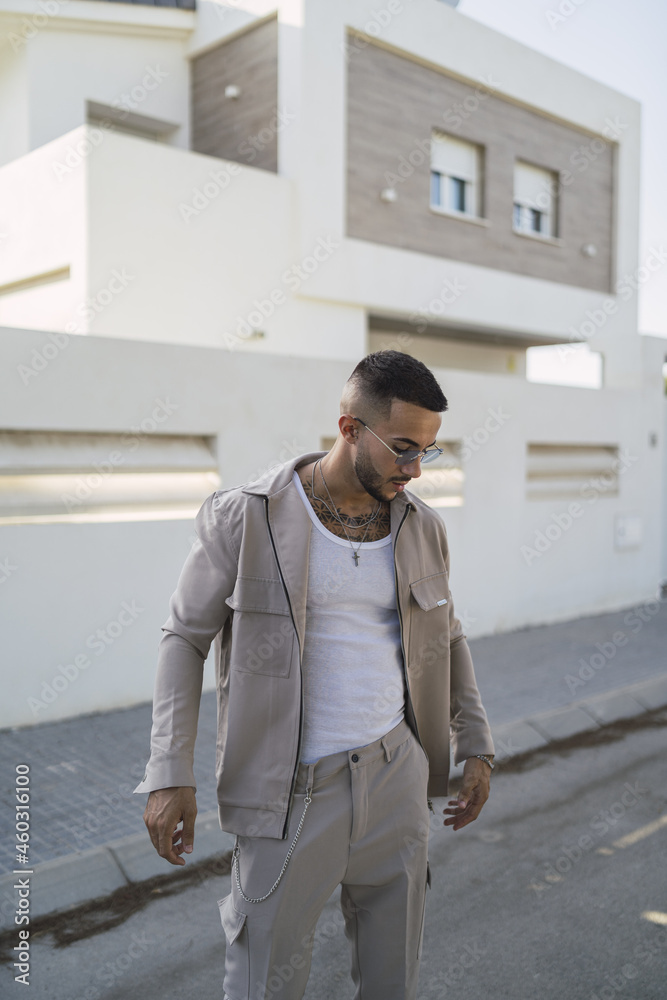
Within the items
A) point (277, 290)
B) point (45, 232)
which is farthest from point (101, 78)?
point (277, 290)

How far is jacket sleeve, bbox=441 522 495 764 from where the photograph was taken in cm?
254

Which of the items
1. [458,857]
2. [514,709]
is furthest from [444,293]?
[458,857]

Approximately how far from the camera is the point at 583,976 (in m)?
3.23

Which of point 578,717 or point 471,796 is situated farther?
point 578,717

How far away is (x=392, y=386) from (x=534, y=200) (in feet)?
48.8

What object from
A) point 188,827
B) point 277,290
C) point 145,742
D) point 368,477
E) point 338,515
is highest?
point 277,290

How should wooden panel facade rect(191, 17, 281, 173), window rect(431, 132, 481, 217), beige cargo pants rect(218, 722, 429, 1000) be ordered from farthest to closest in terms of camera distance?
window rect(431, 132, 481, 217) < wooden panel facade rect(191, 17, 281, 173) < beige cargo pants rect(218, 722, 429, 1000)

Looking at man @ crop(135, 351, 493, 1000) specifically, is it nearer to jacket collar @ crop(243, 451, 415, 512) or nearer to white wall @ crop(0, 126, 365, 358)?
jacket collar @ crop(243, 451, 415, 512)

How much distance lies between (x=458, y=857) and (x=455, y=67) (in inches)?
505

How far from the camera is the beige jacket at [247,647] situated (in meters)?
2.08

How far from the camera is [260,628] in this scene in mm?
2127

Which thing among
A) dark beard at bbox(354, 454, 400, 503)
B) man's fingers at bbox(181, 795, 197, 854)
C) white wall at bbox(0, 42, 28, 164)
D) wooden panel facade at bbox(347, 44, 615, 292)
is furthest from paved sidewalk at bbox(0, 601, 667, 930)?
white wall at bbox(0, 42, 28, 164)

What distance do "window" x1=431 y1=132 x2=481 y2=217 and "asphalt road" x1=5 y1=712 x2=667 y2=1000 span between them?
11.4 metres

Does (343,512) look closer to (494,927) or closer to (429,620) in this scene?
(429,620)
